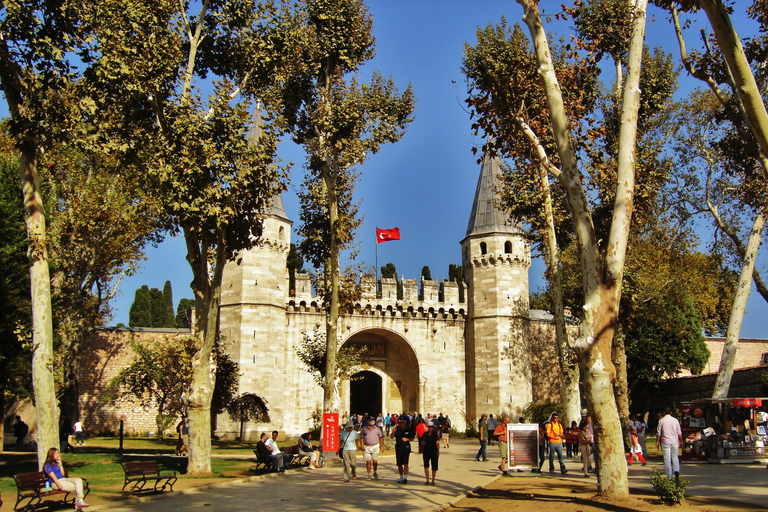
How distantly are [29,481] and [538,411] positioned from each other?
22.5 meters

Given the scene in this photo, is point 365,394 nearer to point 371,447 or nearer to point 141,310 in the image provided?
point 371,447

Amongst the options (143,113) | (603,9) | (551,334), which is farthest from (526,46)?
(551,334)

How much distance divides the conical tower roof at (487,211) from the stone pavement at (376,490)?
53.9 ft

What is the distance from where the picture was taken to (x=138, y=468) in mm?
10594

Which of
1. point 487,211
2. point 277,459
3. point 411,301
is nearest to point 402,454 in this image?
point 277,459

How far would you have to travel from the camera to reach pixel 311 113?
1825 centimetres

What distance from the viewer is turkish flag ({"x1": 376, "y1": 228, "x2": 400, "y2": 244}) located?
29.3 metres

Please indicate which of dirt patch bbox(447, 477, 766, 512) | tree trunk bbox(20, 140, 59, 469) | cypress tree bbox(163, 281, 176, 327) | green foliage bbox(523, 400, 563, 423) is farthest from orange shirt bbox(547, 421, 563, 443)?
cypress tree bbox(163, 281, 176, 327)

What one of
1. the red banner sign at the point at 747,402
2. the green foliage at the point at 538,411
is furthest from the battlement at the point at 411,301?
the red banner sign at the point at 747,402

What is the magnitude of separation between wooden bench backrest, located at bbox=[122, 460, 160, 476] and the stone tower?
1998 centimetres

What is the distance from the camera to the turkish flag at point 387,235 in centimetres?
2928

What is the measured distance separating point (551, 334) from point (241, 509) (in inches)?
1002

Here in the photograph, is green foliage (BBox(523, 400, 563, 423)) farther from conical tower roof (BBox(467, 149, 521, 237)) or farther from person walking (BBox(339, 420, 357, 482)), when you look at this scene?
person walking (BBox(339, 420, 357, 482))

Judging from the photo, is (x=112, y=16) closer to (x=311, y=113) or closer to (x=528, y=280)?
(x=311, y=113)
